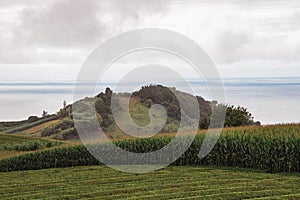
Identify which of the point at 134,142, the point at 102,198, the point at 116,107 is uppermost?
the point at 116,107

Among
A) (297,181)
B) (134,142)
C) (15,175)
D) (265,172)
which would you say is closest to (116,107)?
(134,142)

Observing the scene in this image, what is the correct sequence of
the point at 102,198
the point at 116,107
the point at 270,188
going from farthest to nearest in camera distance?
the point at 116,107 → the point at 270,188 → the point at 102,198

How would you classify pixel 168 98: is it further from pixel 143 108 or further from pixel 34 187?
pixel 34 187

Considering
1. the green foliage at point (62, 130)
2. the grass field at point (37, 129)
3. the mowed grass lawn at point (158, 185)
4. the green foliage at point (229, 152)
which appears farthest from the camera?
the grass field at point (37, 129)

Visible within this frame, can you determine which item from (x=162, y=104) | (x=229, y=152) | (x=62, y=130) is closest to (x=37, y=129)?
(x=62, y=130)

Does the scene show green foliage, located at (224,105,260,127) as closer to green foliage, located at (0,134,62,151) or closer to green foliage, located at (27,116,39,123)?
green foliage, located at (0,134,62,151)

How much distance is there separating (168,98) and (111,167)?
5.24m

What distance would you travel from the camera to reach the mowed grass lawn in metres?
13.3

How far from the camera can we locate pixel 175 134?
21969 mm

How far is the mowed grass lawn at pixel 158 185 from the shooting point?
1327 cm

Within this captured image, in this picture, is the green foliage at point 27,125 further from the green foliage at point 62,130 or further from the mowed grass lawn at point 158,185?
the mowed grass lawn at point 158,185

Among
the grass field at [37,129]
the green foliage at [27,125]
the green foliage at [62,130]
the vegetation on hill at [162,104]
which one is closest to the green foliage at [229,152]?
the vegetation on hill at [162,104]

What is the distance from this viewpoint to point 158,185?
14703 millimetres

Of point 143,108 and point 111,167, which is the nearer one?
point 111,167
